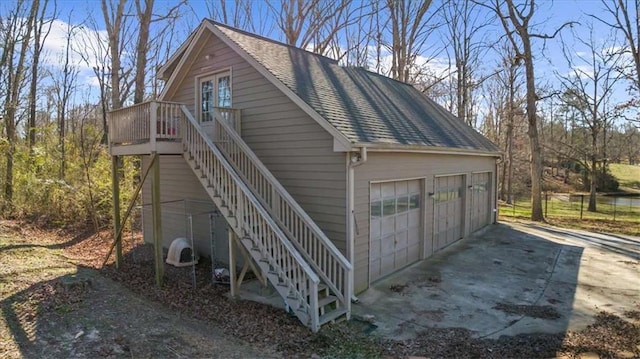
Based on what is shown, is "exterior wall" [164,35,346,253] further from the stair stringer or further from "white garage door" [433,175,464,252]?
"white garage door" [433,175,464,252]

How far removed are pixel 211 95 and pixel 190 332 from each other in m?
6.76

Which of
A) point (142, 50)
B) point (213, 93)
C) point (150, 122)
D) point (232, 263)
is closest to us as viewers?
point (232, 263)

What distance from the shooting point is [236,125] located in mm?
9773

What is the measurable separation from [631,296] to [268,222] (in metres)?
7.55

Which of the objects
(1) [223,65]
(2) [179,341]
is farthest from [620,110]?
(2) [179,341]

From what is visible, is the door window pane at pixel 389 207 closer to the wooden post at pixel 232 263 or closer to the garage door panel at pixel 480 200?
the wooden post at pixel 232 263

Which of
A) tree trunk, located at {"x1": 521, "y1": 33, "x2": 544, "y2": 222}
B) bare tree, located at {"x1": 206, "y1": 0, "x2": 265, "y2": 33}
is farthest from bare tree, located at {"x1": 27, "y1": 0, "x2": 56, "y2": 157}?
tree trunk, located at {"x1": 521, "y1": 33, "x2": 544, "y2": 222}

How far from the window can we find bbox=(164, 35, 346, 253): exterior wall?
25 cm

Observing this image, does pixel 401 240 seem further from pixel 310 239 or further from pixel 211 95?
pixel 211 95

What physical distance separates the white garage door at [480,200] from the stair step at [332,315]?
8.91 meters

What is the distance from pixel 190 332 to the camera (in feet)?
20.8

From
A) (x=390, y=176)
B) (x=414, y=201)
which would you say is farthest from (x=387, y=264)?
(x=390, y=176)

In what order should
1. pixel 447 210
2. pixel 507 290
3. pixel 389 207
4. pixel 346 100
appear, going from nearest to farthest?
pixel 507 290
pixel 389 207
pixel 346 100
pixel 447 210

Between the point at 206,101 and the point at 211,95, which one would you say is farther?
the point at 206,101
